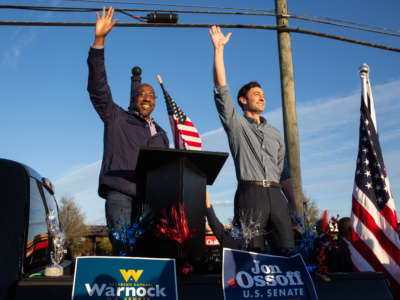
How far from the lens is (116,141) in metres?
3.26

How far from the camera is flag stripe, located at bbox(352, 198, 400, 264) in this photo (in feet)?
12.7

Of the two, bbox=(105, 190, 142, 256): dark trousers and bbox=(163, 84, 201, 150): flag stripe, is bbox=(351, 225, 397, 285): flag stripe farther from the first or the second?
bbox=(105, 190, 142, 256): dark trousers

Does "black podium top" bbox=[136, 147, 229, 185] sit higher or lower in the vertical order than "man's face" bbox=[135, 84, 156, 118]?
lower

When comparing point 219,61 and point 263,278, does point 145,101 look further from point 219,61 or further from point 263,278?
point 263,278

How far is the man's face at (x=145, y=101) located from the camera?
3566 mm

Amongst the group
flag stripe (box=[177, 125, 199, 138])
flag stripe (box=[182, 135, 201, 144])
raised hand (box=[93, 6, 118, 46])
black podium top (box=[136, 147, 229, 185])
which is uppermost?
raised hand (box=[93, 6, 118, 46])

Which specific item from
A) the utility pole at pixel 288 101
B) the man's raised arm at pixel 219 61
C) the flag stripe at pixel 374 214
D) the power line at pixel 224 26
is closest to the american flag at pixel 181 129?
the man's raised arm at pixel 219 61

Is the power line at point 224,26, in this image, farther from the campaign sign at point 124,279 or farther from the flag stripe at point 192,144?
the campaign sign at point 124,279

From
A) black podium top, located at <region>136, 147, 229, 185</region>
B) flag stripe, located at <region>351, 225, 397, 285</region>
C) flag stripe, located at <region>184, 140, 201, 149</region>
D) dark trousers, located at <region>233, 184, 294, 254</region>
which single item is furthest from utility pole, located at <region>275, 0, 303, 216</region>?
black podium top, located at <region>136, 147, 229, 185</region>

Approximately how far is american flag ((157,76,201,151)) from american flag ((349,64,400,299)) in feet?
6.73

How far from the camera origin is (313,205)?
38.7m

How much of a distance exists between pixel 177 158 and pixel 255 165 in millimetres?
1011

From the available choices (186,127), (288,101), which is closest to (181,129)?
(186,127)

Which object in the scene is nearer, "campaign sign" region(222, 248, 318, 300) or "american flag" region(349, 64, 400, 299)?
"campaign sign" region(222, 248, 318, 300)
